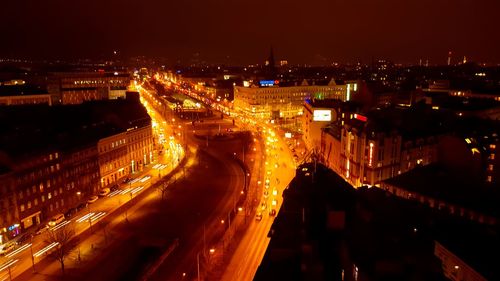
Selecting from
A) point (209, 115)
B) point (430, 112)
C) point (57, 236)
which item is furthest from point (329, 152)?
point (209, 115)

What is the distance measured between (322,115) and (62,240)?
39.4m

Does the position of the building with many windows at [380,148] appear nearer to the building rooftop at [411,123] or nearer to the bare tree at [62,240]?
the building rooftop at [411,123]

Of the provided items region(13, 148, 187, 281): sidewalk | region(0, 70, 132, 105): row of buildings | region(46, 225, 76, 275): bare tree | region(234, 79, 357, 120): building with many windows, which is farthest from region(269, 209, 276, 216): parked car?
region(234, 79, 357, 120): building with many windows

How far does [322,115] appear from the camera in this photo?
188ft

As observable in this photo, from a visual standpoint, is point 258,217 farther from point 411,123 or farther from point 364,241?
point 411,123

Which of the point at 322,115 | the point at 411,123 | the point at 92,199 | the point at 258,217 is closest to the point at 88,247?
the point at 92,199

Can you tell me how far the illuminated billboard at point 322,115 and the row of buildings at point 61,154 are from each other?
23.0m

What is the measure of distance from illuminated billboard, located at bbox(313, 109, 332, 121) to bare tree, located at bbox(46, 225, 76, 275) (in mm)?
36686

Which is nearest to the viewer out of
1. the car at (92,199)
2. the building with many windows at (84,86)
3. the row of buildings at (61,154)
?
the row of buildings at (61,154)

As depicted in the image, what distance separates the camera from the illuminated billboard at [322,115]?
Answer: 188 ft

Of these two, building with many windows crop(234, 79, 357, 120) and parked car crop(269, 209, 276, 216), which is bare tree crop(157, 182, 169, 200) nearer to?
parked car crop(269, 209, 276, 216)

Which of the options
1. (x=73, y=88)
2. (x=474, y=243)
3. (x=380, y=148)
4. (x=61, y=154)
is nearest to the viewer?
(x=474, y=243)

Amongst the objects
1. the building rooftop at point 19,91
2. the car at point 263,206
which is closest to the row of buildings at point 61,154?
the car at point 263,206

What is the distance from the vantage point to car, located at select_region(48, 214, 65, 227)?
1212 inches
